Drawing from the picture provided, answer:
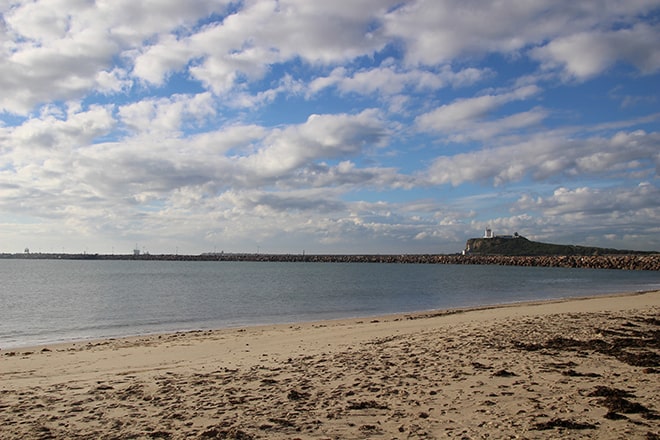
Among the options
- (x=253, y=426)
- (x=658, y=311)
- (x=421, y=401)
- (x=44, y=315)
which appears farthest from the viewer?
(x=44, y=315)

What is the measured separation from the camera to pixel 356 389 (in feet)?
28.0

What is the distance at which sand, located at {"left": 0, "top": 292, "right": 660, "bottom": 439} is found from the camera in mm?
6656

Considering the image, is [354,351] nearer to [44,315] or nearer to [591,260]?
[44,315]

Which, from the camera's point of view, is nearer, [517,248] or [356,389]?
[356,389]

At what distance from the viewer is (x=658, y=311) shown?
1994 centimetres

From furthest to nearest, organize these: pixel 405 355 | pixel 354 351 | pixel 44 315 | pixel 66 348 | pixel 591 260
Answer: pixel 591 260, pixel 44 315, pixel 66 348, pixel 354 351, pixel 405 355

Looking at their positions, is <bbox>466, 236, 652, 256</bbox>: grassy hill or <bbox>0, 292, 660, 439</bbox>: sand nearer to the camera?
<bbox>0, 292, 660, 439</bbox>: sand

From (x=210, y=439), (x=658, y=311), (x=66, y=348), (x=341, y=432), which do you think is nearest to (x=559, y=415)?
(x=341, y=432)

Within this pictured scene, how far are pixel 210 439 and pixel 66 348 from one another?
12.3 metres

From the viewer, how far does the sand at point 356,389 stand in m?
6.66

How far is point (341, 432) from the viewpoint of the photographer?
21.5 feet

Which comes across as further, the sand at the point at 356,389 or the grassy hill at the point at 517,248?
the grassy hill at the point at 517,248

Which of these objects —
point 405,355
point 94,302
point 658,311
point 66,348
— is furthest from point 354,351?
point 94,302

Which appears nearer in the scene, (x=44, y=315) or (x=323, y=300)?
(x=44, y=315)
